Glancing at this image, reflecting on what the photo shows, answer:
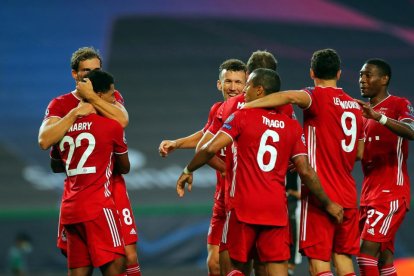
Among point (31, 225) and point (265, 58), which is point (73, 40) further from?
point (265, 58)

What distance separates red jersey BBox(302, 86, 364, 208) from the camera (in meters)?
7.27

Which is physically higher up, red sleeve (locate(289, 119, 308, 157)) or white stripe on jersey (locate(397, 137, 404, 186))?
red sleeve (locate(289, 119, 308, 157))

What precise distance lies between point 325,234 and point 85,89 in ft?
7.75

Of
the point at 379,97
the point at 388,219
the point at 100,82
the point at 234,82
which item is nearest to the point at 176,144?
the point at 234,82

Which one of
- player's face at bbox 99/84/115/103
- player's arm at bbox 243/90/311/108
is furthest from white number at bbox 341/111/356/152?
player's face at bbox 99/84/115/103

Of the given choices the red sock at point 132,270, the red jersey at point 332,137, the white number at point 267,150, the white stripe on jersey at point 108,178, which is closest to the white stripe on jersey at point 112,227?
the white stripe on jersey at point 108,178

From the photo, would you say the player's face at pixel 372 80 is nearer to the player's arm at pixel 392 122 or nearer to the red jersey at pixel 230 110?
the player's arm at pixel 392 122

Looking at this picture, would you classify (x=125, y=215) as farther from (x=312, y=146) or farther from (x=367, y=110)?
(x=367, y=110)

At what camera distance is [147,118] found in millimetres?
14367

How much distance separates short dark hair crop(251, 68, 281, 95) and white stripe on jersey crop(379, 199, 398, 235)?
195 cm

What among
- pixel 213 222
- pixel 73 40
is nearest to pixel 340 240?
pixel 213 222

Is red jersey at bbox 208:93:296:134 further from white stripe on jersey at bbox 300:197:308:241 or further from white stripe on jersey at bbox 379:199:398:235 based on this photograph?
white stripe on jersey at bbox 379:199:398:235

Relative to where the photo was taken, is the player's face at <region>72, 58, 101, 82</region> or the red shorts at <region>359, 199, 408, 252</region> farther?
the red shorts at <region>359, 199, 408, 252</region>

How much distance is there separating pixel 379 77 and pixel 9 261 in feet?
25.0
